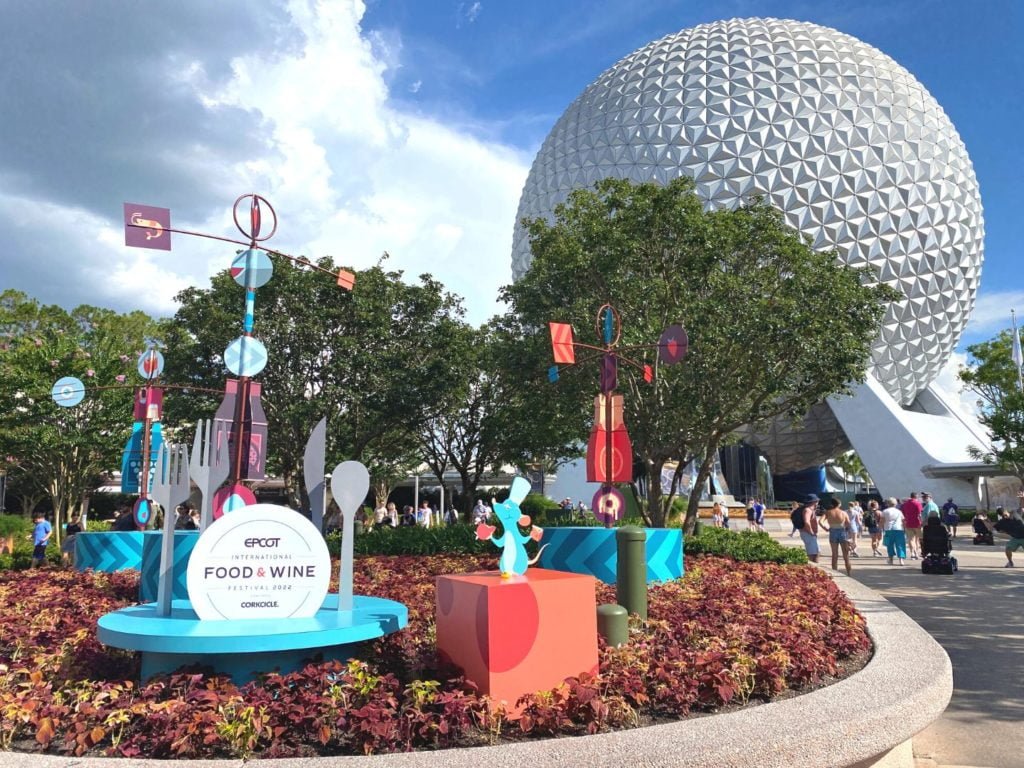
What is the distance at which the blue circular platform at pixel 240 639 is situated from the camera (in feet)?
15.9

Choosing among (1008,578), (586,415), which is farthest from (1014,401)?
(586,415)

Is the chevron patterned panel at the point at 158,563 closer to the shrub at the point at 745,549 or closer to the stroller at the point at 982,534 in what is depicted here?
the shrub at the point at 745,549

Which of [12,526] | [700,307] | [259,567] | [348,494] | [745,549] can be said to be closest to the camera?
[259,567]

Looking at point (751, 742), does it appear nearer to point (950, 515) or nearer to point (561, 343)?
point (561, 343)

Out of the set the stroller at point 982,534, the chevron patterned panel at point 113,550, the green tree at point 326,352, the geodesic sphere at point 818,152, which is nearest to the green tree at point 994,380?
the geodesic sphere at point 818,152

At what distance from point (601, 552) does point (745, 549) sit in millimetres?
4676

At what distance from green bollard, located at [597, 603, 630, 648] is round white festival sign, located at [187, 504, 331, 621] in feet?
7.34

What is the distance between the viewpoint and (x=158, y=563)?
9.23 meters

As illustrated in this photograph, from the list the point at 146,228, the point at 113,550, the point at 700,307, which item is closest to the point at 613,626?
the point at 146,228

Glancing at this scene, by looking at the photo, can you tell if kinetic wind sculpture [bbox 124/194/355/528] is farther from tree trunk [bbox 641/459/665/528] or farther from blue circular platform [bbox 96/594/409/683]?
tree trunk [bbox 641/459/665/528]

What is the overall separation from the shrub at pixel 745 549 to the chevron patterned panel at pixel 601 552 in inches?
126

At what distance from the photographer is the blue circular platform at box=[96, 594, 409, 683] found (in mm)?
4848

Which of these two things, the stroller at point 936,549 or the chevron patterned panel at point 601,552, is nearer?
the chevron patterned panel at point 601,552

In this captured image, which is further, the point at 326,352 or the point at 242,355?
the point at 326,352
